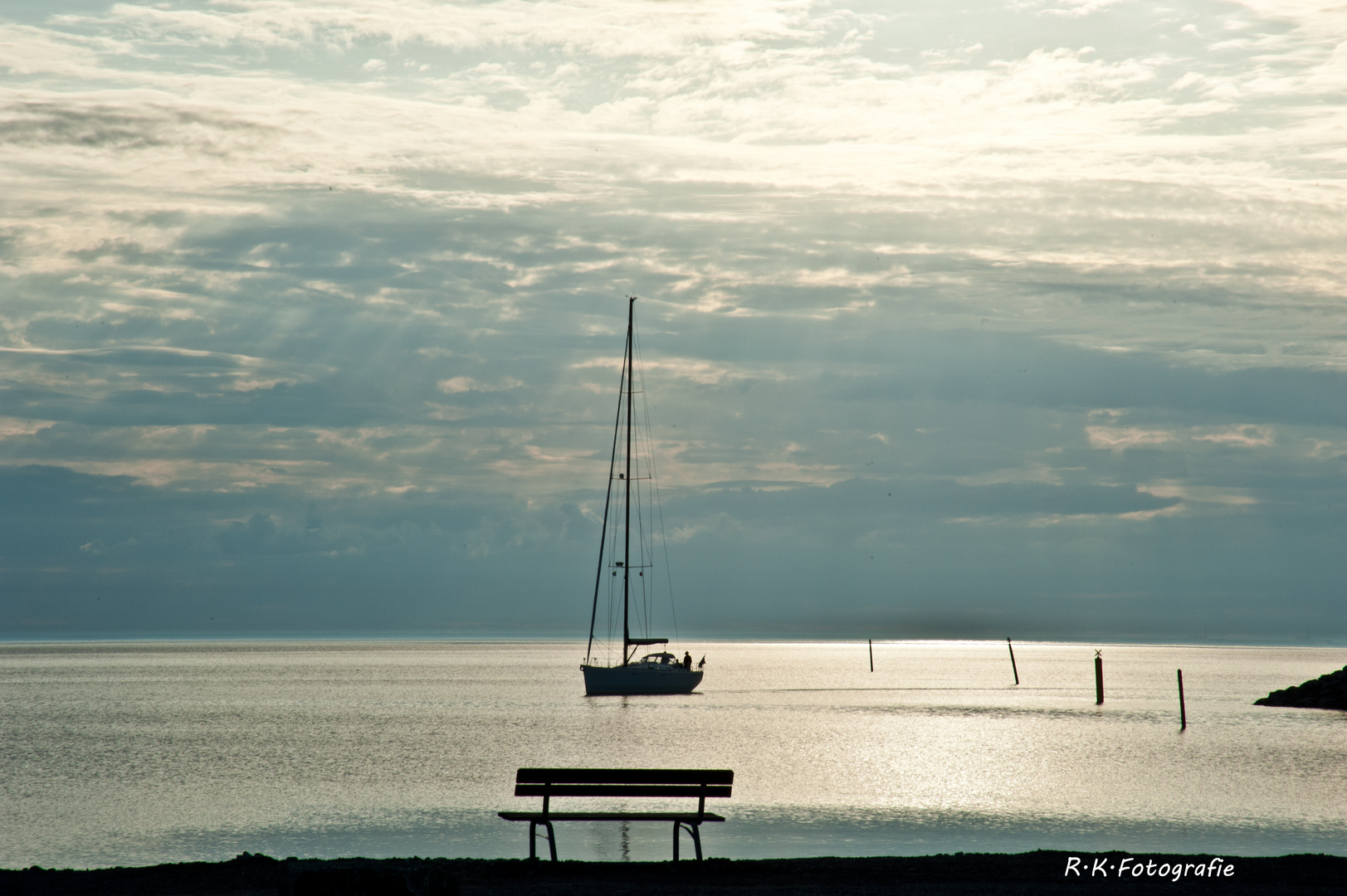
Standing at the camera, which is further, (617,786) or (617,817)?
(617,817)

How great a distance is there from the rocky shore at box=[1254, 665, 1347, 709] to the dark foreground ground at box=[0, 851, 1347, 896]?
2226 inches

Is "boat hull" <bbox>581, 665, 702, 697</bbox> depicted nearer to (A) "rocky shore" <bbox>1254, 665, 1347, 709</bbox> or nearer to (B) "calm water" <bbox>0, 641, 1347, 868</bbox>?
(B) "calm water" <bbox>0, 641, 1347, 868</bbox>

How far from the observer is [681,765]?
37594 mm

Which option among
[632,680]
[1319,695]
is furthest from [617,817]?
[1319,695]

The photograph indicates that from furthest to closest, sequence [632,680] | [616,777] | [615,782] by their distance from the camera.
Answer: [632,680]
[615,782]
[616,777]

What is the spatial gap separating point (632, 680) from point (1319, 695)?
41.2 metres

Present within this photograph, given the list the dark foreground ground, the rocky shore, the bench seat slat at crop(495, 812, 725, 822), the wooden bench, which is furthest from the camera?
the rocky shore

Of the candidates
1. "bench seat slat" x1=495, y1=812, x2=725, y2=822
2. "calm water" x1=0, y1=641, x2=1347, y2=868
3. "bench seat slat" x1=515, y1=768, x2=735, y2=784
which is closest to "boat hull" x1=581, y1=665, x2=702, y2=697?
"calm water" x1=0, y1=641, x2=1347, y2=868

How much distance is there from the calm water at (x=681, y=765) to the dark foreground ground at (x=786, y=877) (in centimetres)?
408

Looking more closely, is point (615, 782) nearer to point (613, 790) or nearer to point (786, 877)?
point (613, 790)

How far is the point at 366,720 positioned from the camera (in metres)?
61.1

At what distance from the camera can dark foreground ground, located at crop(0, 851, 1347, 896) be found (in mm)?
14203

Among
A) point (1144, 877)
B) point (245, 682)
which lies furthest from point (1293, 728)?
point (245, 682)

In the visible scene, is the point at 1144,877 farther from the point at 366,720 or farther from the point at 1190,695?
the point at 1190,695
